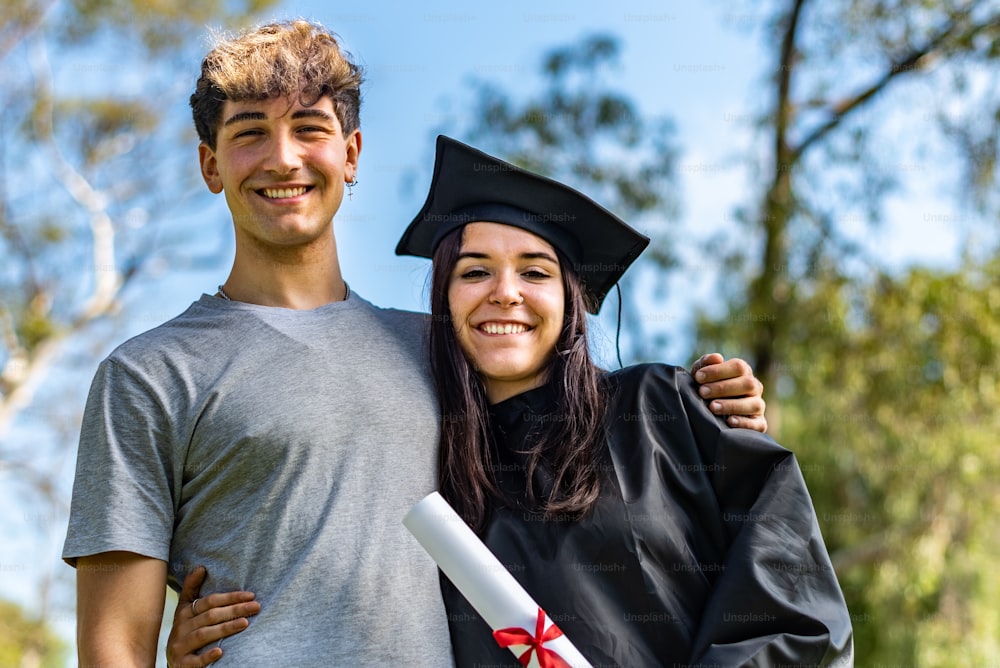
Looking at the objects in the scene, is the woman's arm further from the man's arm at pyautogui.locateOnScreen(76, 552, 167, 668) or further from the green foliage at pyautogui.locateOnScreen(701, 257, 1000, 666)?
the green foliage at pyautogui.locateOnScreen(701, 257, 1000, 666)

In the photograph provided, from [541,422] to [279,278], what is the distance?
2.59 ft

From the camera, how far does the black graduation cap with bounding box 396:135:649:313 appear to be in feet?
9.29

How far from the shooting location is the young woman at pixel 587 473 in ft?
8.04

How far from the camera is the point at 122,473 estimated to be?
2418mm

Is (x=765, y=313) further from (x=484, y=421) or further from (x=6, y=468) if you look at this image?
(x=6, y=468)

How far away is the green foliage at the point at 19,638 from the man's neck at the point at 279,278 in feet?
51.6

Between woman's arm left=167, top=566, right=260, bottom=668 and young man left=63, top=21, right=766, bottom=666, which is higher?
young man left=63, top=21, right=766, bottom=666

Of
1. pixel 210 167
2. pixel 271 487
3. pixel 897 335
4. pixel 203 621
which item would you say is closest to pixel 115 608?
pixel 203 621

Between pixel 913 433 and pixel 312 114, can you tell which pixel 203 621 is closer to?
pixel 312 114

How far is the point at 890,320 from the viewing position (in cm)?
926

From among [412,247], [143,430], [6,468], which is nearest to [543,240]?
[412,247]

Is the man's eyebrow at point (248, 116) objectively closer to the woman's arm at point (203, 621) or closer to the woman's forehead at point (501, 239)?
the woman's forehead at point (501, 239)

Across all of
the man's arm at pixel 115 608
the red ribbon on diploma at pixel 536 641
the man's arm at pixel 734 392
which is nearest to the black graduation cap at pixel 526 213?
the man's arm at pixel 734 392

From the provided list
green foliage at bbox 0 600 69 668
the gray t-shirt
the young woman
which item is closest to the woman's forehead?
the young woman
